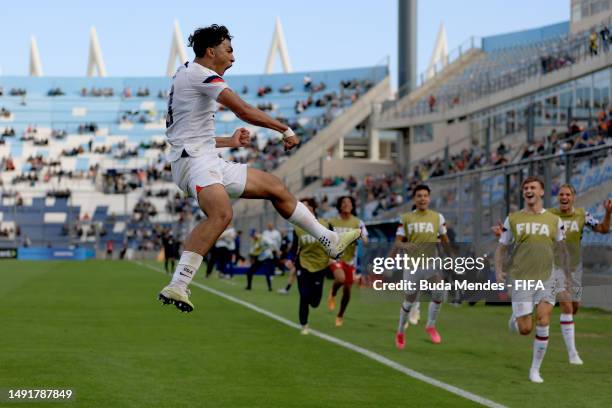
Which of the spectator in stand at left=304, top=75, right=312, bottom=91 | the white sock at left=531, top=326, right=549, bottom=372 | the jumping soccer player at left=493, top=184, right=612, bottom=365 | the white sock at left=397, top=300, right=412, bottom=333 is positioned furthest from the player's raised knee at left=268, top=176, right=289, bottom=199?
the spectator in stand at left=304, top=75, right=312, bottom=91

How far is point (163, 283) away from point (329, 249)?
23.7m

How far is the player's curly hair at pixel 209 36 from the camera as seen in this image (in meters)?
7.28

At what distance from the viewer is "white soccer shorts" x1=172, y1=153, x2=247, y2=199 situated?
7.20 metres

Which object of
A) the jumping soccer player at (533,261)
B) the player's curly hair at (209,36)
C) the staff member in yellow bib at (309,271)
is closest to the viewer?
the player's curly hair at (209,36)

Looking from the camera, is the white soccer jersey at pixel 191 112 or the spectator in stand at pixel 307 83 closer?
the white soccer jersey at pixel 191 112

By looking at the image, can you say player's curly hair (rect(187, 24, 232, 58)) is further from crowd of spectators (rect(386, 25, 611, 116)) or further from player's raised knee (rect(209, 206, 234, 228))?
crowd of spectators (rect(386, 25, 611, 116))

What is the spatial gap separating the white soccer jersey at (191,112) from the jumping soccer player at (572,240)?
221 inches

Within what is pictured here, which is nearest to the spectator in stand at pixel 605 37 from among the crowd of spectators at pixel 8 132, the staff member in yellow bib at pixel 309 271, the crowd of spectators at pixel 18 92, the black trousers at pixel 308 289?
the staff member in yellow bib at pixel 309 271

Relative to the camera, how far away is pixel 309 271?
15.9 m

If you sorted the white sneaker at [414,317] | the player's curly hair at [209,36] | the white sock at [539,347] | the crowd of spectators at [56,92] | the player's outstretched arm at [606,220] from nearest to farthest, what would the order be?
the player's curly hair at [209,36]
the white sock at [539,347]
the player's outstretched arm at [606,220]
the white sneaker at [414,317]
the crowd of spectators at [56,92]

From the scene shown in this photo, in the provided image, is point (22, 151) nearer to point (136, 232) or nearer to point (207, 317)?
point (136, 232)

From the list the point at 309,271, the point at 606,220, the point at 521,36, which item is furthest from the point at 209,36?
the point at 521,36

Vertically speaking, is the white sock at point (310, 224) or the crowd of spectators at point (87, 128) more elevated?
the crowd of spectators at point (87, 128)

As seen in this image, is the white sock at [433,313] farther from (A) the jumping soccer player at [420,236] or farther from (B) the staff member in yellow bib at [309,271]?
(B) the staff member in yellow bib at [309,271]
